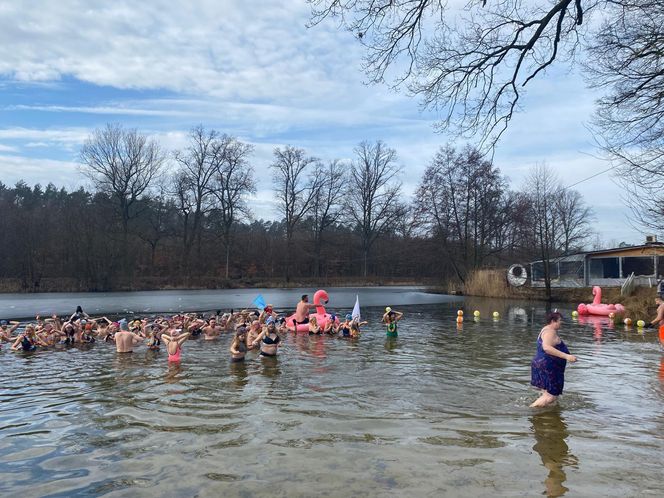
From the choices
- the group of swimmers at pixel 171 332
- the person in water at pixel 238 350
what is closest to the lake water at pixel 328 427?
the person in water at pixel 238 350

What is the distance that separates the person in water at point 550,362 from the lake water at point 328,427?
33 centimetres

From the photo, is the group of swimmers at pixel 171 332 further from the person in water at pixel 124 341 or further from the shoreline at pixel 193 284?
the shoreline at pixel 193 284

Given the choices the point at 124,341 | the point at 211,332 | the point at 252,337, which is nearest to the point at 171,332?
the point at 124,341

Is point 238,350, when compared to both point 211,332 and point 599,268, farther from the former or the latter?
point 599,268

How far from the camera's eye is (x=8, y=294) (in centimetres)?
3628

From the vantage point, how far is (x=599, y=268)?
3931 cm

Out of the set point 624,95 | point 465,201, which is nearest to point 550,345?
point 624,95

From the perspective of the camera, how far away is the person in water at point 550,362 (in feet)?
24.5

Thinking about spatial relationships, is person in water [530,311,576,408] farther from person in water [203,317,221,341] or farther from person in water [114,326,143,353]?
person in water [203,317,221,341]

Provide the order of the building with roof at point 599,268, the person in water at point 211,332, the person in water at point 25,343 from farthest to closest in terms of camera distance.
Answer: the building with roof at point 599,268 < the person in water at point 211,332 < the person in water at point 25,343

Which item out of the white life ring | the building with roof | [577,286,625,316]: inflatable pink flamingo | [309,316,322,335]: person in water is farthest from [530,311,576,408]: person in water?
the white life ring

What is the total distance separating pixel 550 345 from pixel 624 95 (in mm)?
6107

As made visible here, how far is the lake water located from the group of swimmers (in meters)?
0.63

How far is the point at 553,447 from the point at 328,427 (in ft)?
9.34
